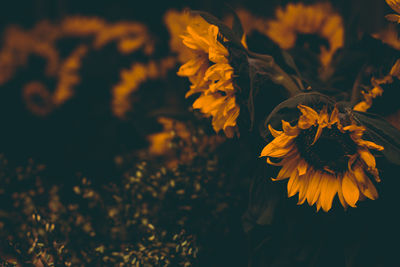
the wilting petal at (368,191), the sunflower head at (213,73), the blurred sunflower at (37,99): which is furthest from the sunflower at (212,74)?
the blurred sunflower at (37,99)

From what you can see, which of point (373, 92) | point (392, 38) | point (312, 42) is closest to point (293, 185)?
point (373, 92)

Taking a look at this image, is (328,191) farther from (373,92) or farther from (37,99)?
(37,99)

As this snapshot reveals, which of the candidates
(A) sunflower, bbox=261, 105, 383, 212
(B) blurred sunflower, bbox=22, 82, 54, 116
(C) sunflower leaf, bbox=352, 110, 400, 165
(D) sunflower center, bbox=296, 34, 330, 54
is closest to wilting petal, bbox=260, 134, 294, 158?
(A) sunflower, bbox=261, 105, 383, 212

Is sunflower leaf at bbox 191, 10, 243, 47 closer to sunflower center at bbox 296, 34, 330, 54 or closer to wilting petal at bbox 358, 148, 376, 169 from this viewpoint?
wilting petal at bbox 358, 148, 376, 169

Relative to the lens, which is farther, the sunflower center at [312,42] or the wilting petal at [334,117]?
the sunflower center at [312,42]

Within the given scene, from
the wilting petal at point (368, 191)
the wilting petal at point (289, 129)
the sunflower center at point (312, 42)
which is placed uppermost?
the wilting petal at point (289, 129)

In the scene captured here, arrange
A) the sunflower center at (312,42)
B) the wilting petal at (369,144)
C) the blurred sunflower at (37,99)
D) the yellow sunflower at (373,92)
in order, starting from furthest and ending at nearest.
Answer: the blurred sunflower at (37,99), the sunflower center at (312,42), the yellow sunflower at (373,92), the wilting petal at (369,144)

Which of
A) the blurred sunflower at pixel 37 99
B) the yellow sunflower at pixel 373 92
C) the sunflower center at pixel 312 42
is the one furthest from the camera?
the blurred sunflower at pixel 37 99

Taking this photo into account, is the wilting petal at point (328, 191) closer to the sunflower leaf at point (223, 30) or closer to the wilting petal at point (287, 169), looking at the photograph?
the wilting petal at point (287, 169)

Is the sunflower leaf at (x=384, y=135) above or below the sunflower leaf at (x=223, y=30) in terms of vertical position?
below
